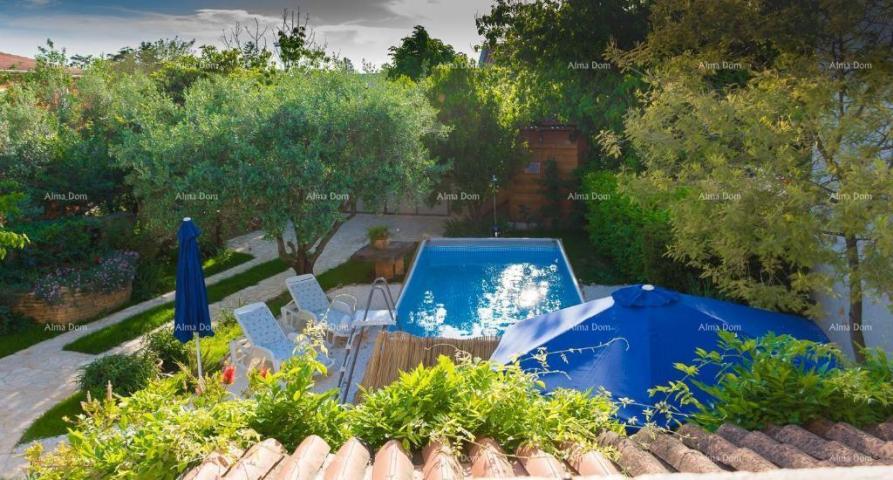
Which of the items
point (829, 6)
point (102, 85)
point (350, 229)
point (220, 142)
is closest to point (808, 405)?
point (829, 6)

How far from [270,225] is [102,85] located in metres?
11.4

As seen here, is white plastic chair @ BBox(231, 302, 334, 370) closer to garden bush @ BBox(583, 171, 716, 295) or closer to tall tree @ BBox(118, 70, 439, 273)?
tall tree @ BBox(118, 70, 439, 273)

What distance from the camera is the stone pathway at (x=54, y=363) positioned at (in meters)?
9.37

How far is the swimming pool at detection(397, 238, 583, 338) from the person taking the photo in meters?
14.0

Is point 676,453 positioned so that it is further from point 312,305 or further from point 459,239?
point 459,239

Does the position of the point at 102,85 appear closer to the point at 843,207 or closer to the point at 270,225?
the point at 270,225

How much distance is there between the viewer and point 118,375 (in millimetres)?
9953

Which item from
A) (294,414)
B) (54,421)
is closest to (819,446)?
(294,414)

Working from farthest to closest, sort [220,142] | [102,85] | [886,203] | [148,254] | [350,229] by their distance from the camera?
[350,229] → [102,85] → [148,254] → [220,142] → [886,203]

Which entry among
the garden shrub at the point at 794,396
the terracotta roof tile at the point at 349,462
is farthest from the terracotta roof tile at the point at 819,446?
the terracotta roof tile at the point at 349,462

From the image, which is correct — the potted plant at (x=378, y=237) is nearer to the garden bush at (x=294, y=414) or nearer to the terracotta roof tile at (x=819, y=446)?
the garden bush at (x=294, y=414)

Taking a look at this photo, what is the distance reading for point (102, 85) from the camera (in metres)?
20.3

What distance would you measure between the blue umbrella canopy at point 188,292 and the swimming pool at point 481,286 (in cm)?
464

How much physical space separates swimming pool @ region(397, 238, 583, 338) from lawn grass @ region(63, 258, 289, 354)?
415cm
